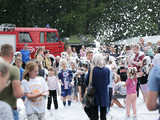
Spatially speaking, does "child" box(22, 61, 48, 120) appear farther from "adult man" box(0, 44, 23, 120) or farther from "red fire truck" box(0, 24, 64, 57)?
"red fire truck" box(0, 24, 64, 57)

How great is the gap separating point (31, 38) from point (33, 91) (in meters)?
19.1

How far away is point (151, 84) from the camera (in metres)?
3.85

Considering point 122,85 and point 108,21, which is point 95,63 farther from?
point 108,21

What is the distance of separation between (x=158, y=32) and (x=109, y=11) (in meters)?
5.61

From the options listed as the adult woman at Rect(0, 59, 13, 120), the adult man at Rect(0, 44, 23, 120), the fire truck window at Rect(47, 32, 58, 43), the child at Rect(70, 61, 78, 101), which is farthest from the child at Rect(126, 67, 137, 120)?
the fire truck window at Rect(47, 32, 58, 43)

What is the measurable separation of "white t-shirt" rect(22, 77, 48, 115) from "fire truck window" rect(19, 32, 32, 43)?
1877 cm

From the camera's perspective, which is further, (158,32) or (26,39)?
(158,32)

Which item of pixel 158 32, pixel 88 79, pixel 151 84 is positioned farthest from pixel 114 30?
pixel 151 84

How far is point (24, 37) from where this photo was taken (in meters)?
25.8

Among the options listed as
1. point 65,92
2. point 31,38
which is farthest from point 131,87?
point 31,38

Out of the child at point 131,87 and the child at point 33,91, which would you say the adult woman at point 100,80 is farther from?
the child at point 131,87

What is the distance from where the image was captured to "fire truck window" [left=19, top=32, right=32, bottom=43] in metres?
25.6

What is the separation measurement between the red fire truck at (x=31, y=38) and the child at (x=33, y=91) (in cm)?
1780

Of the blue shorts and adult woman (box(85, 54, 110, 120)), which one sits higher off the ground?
adult woman (box(85, 54, 110, 120))
